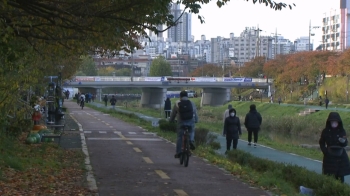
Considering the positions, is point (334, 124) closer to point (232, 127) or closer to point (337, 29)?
point (232, 127)

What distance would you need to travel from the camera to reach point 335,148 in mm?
11438

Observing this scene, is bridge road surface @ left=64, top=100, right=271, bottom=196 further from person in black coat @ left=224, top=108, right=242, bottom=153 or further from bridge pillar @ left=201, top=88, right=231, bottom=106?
bridge pillar @ left=201, top=88, right=231, bottom=106

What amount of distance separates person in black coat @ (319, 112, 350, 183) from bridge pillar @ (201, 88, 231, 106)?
299 feet

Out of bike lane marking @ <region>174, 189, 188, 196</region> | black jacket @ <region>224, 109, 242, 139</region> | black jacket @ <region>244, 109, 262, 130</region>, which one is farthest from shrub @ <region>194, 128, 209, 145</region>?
bike lane marking @ <region>174, 189, 188, 196</region>

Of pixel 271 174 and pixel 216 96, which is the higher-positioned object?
pixel 216 96

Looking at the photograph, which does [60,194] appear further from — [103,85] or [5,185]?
[103,85]

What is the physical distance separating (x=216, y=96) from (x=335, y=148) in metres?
93.8

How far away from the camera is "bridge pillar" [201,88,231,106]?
104 meters

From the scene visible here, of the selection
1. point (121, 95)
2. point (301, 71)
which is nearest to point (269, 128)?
point (301, 71)

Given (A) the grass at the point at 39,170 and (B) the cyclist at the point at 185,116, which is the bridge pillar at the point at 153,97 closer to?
(A) the grass at the point at 39,170

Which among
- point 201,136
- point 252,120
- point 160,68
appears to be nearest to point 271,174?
point 201,136

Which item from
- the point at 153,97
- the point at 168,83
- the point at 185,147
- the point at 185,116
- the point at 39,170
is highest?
the point at 168,83

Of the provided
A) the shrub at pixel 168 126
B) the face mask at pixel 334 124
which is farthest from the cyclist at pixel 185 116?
the shrub at pixel 168 126

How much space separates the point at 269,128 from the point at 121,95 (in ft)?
275
